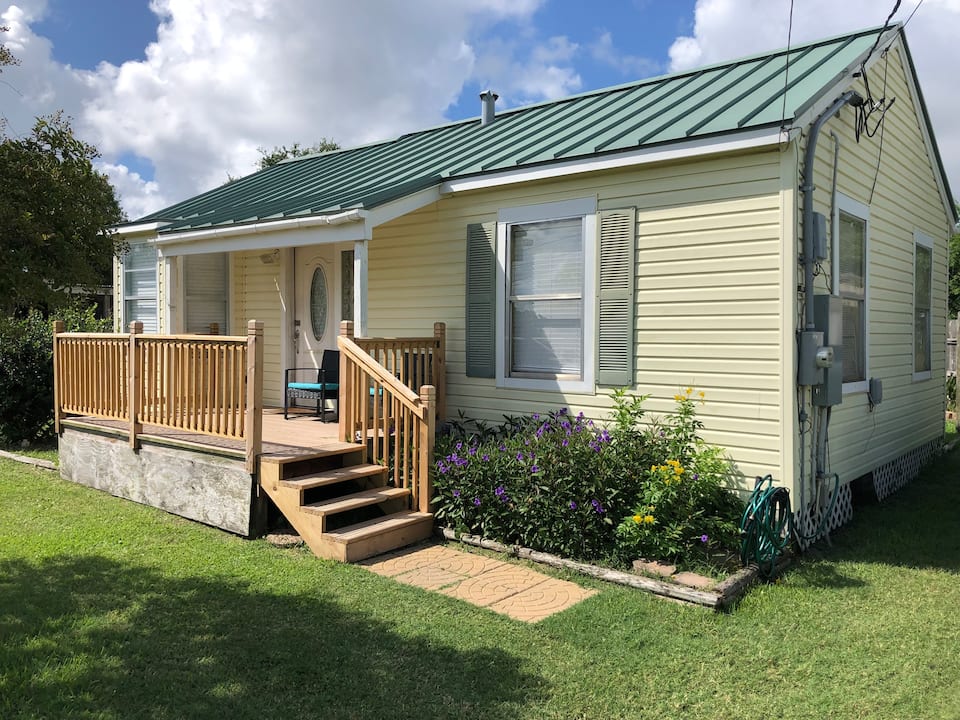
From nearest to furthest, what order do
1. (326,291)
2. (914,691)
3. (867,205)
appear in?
(914,691)
(867,205)
(326,291)

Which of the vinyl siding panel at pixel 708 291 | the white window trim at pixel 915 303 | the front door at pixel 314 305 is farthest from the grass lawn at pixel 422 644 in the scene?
the front door at pixel 314 305

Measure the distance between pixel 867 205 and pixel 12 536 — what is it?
25.6 feet

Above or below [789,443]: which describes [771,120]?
above

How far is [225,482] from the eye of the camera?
6223 mm

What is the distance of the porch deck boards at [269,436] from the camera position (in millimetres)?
6297

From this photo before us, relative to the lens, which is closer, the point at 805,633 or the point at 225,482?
the point at 805,633

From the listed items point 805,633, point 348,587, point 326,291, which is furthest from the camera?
point 326,291

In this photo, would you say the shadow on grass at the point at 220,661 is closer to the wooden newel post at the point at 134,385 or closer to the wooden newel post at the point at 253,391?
the wooden newel post at the point at 253,391

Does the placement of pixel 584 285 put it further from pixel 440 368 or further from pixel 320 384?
pixel 320 384

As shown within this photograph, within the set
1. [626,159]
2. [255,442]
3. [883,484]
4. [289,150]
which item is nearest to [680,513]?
[626,159]

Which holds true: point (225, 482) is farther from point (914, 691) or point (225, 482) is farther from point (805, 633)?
point (914, 691)

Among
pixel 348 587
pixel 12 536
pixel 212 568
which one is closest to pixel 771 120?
pixel 348 587

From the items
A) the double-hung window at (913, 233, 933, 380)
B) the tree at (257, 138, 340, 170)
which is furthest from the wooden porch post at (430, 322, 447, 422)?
the tree at (257, 138, 340, 170)

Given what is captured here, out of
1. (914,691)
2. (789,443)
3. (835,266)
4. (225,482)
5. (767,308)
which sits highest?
(835,266)
